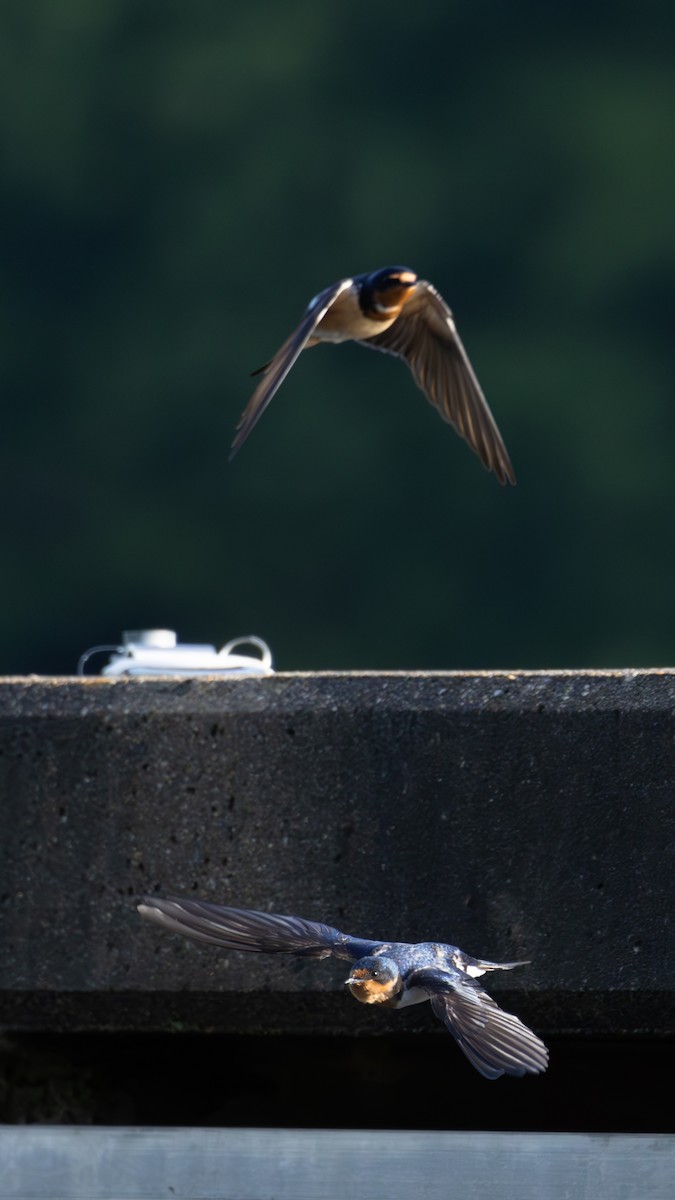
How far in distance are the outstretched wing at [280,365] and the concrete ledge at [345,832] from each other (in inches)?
16.3

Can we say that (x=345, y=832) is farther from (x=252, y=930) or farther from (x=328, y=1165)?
(x=328, y=1165)

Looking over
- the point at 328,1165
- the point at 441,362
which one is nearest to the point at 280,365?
the point at 441,362

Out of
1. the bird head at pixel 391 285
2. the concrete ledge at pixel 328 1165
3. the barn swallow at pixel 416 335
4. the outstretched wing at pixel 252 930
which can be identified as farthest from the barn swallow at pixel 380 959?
the bird head at pixel 391 285

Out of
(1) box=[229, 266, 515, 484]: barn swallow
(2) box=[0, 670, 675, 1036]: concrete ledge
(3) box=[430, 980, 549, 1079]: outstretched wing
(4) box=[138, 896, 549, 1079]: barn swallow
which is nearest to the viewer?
(3) box=[430, 980, 549, 1079]: outstretched wing

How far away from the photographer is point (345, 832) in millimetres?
2480

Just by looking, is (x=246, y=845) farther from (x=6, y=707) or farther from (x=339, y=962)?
(x=6, y=707)

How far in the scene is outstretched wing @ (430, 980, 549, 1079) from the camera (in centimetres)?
183

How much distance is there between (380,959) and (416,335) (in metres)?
2.19

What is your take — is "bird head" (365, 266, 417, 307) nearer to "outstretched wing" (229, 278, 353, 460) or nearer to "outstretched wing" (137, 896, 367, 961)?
"outstretched wing" (229, 278, 353, 460)

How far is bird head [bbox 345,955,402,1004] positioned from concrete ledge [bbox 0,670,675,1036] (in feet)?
1.10

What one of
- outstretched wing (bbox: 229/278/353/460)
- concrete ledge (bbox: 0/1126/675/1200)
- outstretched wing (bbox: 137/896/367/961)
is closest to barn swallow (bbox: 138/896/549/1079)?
outstretched wing (bbox: 137/896/367/961)

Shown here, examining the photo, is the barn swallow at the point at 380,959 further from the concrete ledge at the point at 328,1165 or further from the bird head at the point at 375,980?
the concrete ledge at the point at 328,1165

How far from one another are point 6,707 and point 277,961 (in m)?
0.52

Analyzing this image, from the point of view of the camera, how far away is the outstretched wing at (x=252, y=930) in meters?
2.18
